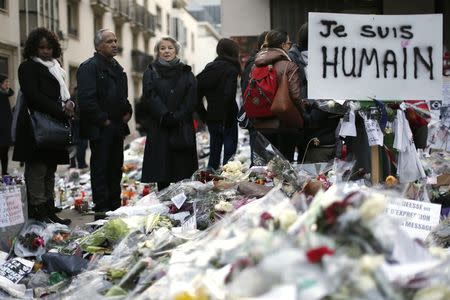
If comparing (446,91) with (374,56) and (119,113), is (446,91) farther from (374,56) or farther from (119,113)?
(119,113)

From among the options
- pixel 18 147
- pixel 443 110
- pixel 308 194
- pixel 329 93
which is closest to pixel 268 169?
pixel 329 93

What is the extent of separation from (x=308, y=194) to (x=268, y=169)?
1.38 metres

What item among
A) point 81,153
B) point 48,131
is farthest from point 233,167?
point 81,153

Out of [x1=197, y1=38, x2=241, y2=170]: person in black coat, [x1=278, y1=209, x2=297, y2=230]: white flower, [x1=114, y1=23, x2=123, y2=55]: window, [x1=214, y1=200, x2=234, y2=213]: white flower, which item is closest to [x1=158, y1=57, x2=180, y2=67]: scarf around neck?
[x1=197, y1=38, x2=241, y2=170]: person in black coat

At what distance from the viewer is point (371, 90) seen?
469 centimetres

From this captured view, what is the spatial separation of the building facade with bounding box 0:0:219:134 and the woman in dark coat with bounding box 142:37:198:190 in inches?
122

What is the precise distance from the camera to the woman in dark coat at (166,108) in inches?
241

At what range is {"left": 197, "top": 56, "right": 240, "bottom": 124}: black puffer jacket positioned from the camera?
Answer: 6953 mm

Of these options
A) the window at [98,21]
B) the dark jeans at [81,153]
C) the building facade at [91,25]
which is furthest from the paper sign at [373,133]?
the window at [98,21]

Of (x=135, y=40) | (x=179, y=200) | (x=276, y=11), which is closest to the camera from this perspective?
(x=179, y=200)

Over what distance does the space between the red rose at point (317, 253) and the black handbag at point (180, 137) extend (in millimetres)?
4412

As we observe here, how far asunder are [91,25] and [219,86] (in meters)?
22.2

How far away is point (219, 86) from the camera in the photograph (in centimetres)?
699

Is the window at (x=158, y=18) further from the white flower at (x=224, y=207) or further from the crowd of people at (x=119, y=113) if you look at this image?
the white flower at (x=224, y=207)
